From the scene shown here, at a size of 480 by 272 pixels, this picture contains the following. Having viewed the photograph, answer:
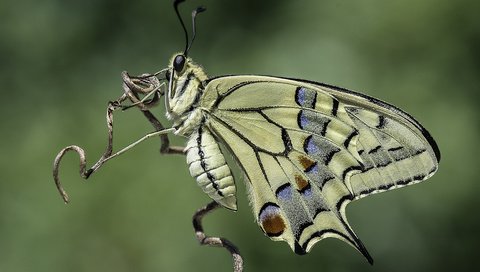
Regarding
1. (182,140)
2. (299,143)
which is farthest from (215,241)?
(182,140)

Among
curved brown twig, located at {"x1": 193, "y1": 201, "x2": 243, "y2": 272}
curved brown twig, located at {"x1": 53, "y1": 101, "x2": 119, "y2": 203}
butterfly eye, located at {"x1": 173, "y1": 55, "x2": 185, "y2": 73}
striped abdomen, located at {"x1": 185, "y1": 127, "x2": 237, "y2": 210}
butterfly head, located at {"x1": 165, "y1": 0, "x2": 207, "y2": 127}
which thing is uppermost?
butterfly eye, located at {"x1": 173, "y1": 55, "x2": 185, "y2": 73}

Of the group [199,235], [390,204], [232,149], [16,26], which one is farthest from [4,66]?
[199,235]

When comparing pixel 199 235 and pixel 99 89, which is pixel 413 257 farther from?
pixel 199 235

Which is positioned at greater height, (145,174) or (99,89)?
(99,89)

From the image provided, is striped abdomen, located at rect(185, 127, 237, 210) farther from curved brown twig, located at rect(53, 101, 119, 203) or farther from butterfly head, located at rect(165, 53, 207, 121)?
curved brown twig, located at rect(53, 101, 119, 203)

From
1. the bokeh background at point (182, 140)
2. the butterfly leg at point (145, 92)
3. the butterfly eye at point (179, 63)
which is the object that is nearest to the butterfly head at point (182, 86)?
the butterfly eye at point (179, 63)

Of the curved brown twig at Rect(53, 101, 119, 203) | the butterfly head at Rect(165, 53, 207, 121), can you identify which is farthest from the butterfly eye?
the curved brown twig at Rect(53, 101, 119, 203)

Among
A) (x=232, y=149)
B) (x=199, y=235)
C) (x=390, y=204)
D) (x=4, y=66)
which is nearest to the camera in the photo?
(x=199, y=235)
